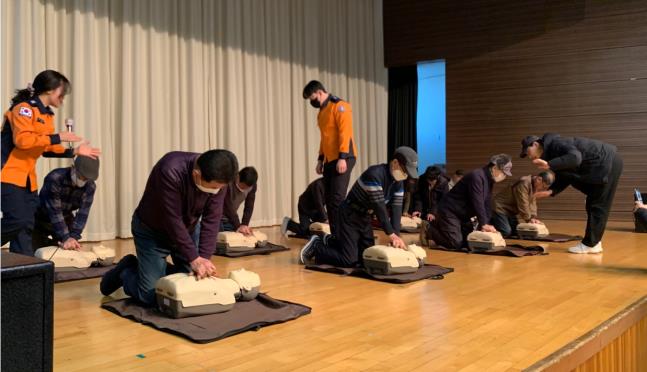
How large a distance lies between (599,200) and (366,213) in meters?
1.93

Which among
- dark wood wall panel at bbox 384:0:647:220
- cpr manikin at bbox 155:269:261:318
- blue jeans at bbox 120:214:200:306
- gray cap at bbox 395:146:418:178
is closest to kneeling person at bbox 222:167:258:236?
gray cap at bbox 395:146:418:178

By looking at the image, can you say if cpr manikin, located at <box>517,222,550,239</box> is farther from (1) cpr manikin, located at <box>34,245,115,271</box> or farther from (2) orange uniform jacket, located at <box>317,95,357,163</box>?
(1) cpr manikin, located at <box>34,245,115,271</box>

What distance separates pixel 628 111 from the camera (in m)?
7.43

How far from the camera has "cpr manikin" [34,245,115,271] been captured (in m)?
3.57

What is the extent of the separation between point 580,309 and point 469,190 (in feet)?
7.04

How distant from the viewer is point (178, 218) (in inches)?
99.8

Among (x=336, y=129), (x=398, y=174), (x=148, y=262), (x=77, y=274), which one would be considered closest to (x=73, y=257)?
(x=77, y=274)

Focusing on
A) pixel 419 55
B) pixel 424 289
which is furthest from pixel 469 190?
pixel 419 55

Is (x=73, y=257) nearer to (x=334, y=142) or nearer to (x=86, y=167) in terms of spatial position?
(x=86, y=167)

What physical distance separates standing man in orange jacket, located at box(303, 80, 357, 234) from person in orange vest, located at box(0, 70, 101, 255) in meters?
2.04

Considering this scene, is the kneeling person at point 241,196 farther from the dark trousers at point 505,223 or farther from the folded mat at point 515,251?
the dark trousers at point 505,223

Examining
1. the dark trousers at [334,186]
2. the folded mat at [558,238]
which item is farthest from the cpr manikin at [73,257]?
the folded mat at [558,238]

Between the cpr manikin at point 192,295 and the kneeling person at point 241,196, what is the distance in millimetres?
2147

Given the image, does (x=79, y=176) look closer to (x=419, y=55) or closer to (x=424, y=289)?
(x=424, y=289)
